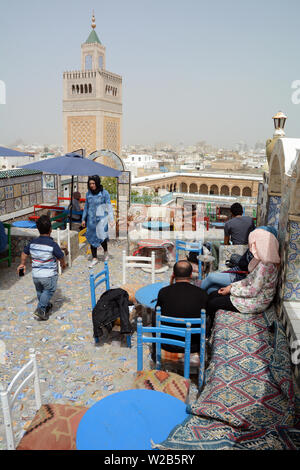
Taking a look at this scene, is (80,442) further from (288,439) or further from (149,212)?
(149,212)

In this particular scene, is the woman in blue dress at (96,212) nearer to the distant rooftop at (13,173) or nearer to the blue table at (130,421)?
the distant rooftop at (13,173)

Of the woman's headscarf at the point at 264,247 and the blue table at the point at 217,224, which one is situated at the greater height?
the woman's headscarf at the point at 264,247

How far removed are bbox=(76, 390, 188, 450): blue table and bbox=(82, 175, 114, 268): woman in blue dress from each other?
488 cm

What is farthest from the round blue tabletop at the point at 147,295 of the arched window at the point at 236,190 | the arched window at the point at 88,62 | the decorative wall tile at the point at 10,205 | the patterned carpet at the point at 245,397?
the arched window at the point at 236,190

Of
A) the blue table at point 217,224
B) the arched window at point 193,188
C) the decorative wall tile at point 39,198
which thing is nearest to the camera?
the decorative wall tile at point 39,198

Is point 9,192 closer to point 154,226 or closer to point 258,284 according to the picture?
point 154,226

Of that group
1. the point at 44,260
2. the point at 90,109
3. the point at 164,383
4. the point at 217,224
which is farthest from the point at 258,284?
the point at 90,109

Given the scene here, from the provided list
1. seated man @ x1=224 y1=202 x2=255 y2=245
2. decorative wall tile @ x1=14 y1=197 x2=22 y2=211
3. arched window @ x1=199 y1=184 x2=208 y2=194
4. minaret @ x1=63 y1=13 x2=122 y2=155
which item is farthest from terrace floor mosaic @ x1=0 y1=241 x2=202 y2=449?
arched window @ x1=199 y1=184 x2=208 y2=194

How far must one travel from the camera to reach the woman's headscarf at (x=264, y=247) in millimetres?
3992

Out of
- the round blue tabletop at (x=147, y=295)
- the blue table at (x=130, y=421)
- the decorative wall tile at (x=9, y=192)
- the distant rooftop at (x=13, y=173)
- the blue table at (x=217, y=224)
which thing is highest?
the distant rooftop at (x=13, y=173)

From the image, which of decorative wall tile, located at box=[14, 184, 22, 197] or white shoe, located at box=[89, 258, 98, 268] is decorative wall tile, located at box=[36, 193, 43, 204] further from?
white shoe, located at box=[89, 258, 98, 268]

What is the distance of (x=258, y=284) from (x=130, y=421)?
2.36 metres

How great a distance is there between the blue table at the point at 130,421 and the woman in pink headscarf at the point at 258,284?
190 cm

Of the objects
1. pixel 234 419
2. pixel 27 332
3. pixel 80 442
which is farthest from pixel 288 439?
pixel 27 332
